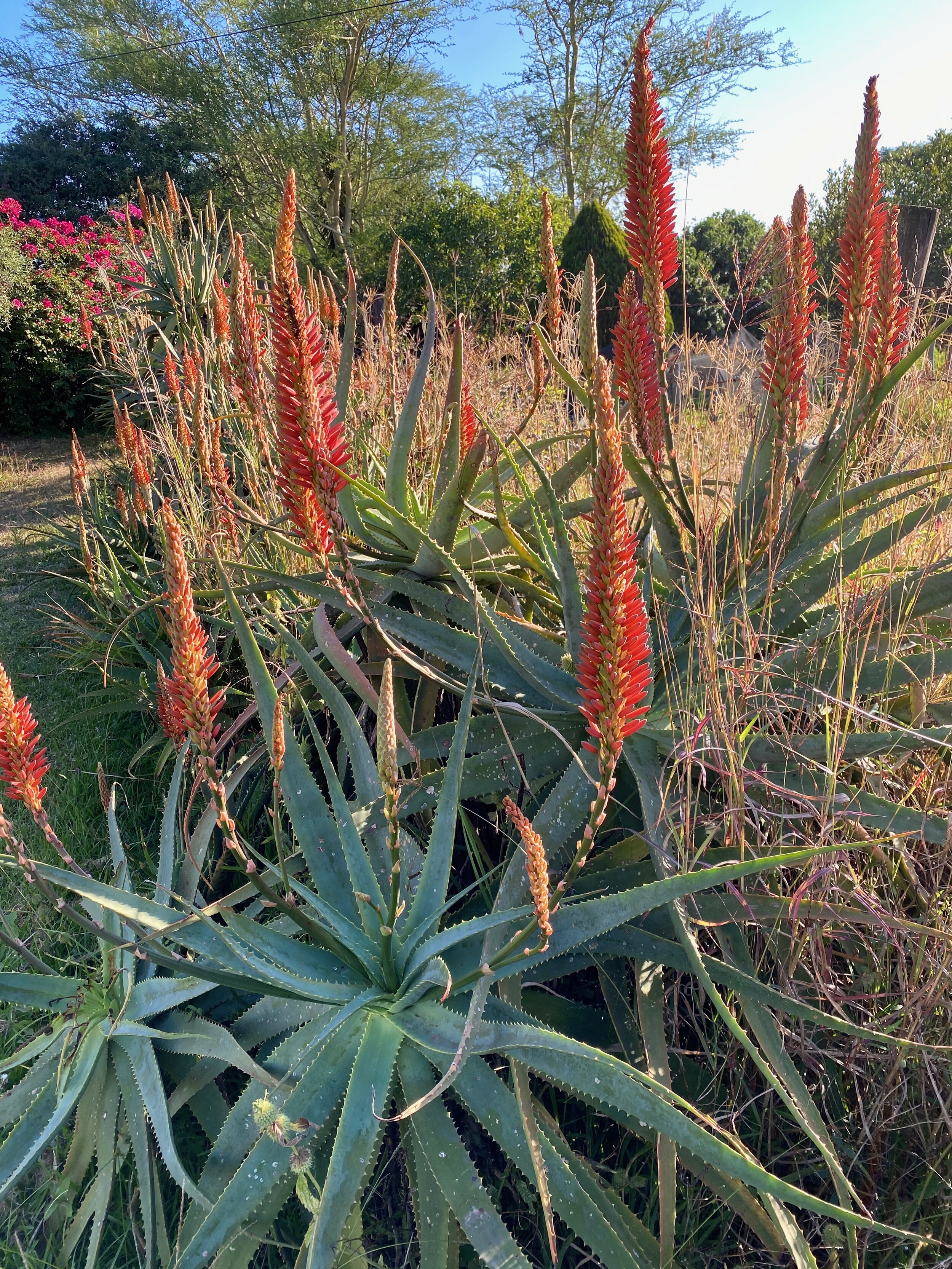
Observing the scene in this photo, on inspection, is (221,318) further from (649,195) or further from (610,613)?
(610,613)

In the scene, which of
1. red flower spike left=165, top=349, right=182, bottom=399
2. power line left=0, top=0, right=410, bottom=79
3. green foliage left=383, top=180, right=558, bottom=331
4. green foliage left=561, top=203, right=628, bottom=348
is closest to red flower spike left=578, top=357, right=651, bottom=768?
red flower spike left=165, top=349, right=182, bottom=399

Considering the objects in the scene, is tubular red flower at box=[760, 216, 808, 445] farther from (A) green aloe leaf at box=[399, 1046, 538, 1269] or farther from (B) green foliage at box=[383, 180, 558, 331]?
(B) green foliage at box=[383, 180, 558, 331]

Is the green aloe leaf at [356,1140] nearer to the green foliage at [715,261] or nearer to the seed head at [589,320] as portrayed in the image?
the seed head at [589,320]

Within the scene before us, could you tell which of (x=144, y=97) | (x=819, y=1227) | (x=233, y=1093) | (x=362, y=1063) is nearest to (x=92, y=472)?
(x=233, y=1093)

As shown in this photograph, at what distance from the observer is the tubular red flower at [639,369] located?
147 cm

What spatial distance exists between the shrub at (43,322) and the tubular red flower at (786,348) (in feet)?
36.2

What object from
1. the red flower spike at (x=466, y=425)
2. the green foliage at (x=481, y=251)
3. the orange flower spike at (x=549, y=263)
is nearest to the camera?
the orange flower spike at (x=549, y=263)

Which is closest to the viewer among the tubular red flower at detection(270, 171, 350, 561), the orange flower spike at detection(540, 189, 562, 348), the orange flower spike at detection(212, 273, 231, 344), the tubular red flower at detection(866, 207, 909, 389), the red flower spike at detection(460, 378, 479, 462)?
the tubular red flower at detection(270, 171, 350, 561)

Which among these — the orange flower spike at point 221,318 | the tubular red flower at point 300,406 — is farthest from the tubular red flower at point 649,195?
the orange flower spike at point 221,318

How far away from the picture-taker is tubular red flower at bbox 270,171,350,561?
121 centimetres

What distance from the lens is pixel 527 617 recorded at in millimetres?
2379

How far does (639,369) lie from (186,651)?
992mm

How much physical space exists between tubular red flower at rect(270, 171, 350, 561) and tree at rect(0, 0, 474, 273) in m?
18.5

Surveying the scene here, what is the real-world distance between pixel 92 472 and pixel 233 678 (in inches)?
192
